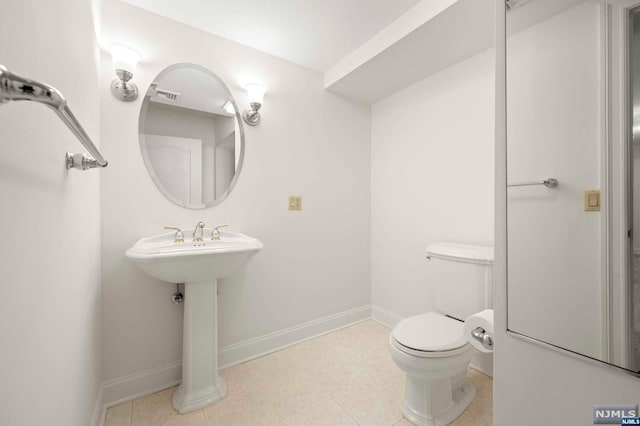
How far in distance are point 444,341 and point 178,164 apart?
178 centimetres

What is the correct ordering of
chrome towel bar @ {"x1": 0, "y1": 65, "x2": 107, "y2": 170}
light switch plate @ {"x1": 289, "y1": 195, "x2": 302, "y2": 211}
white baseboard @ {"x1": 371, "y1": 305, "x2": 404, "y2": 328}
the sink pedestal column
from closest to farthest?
1. chrome towel bar @ {"x1": 0, "y1": 65, "x2": 107, "y2": 170}
2. the sink pedestal column
3. light switch plate @ {"x1": 289, "y1": 195, "x2": 302, "y2": 211}
4. white baseboard @ {"x1": 371, "y1": 305, "x2": 404, "y2": 328}

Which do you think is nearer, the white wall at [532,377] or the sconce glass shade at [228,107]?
the white wall at [532,377]

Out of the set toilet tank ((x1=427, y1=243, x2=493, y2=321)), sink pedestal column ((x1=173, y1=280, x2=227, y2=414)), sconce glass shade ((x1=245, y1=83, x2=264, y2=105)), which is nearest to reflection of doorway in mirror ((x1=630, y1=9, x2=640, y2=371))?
toilet tank ((x1=427, y1=243, x2=493, y2=321))

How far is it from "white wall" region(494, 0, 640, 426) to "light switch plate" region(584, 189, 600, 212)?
181 mm

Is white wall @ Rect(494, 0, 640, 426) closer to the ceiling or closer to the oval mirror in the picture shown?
the ceiling

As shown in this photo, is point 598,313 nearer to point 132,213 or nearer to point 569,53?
point 569,53

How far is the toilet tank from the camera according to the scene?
146 centimetres

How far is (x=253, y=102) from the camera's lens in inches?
71.6

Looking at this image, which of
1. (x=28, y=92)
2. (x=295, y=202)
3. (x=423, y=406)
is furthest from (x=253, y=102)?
(x=423, y=406)

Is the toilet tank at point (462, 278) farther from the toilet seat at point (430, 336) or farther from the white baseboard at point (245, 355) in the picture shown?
the white baseboard at point (245, 355)

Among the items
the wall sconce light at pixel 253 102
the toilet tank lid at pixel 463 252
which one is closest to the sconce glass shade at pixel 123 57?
the wall sconce light at pixel 253 102

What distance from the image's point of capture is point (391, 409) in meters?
1.38

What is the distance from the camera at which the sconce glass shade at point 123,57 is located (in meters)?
1.40

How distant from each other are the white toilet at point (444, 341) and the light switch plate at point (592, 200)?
837 mm
